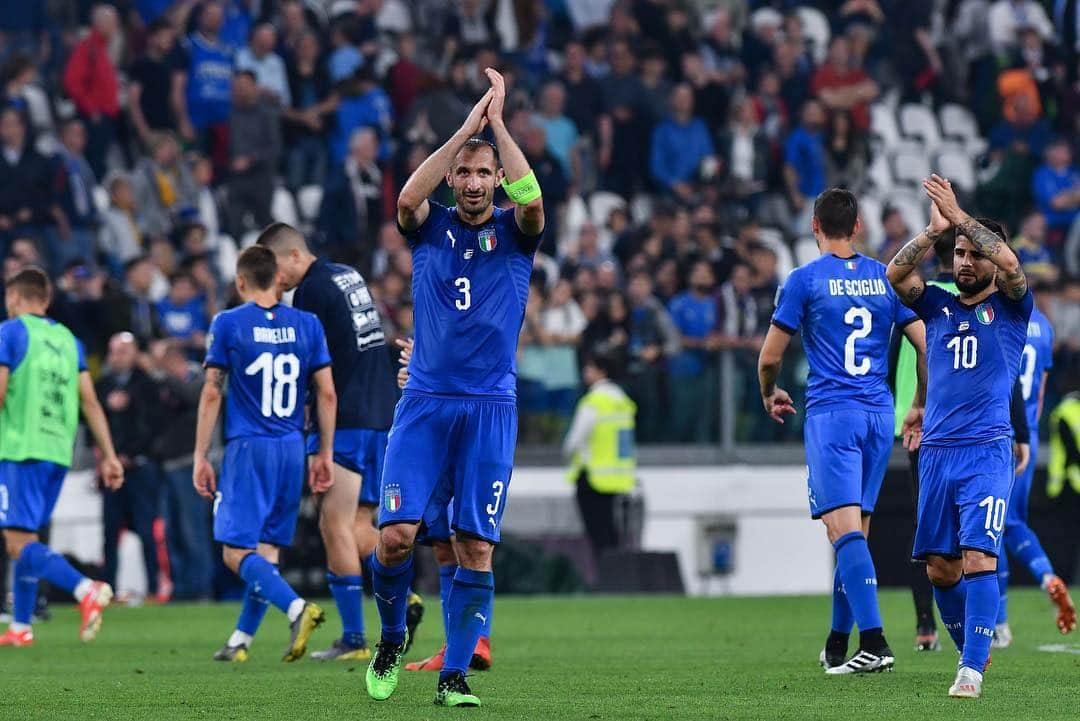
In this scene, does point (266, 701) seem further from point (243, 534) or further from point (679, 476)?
point (679, 476)

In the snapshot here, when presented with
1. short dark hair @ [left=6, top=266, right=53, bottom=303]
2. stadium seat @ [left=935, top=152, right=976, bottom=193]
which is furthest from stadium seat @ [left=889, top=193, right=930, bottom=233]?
short dark hair @ [left=6, top=266, right=53, bottom=303]

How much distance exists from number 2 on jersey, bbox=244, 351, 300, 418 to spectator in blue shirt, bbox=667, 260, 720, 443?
371 inches

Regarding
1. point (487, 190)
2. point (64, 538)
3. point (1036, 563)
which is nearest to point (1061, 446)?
point (1036, 563)

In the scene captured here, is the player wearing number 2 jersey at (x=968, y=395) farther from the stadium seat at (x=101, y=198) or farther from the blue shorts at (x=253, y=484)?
the stadium seat at (x=101, y=198)

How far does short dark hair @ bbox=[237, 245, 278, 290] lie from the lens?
11422 millimetres

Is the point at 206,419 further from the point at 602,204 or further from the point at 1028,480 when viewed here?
the point at 602,204

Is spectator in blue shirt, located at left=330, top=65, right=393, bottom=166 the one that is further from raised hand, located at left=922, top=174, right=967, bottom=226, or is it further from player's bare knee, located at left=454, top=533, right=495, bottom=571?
player's bare knee, located at left=454, top=533, right=495, bottom=571

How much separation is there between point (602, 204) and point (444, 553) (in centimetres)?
1422

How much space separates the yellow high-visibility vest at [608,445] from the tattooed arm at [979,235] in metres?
10.7

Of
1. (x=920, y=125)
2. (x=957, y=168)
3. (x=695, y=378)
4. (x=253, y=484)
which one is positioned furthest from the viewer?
(x=920, y=125)

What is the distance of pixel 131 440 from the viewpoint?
18.6 metres

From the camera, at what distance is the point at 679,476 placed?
68.9 feet

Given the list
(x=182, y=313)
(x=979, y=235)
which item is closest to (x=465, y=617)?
(x=979, y=235)

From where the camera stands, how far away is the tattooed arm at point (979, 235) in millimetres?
9062
